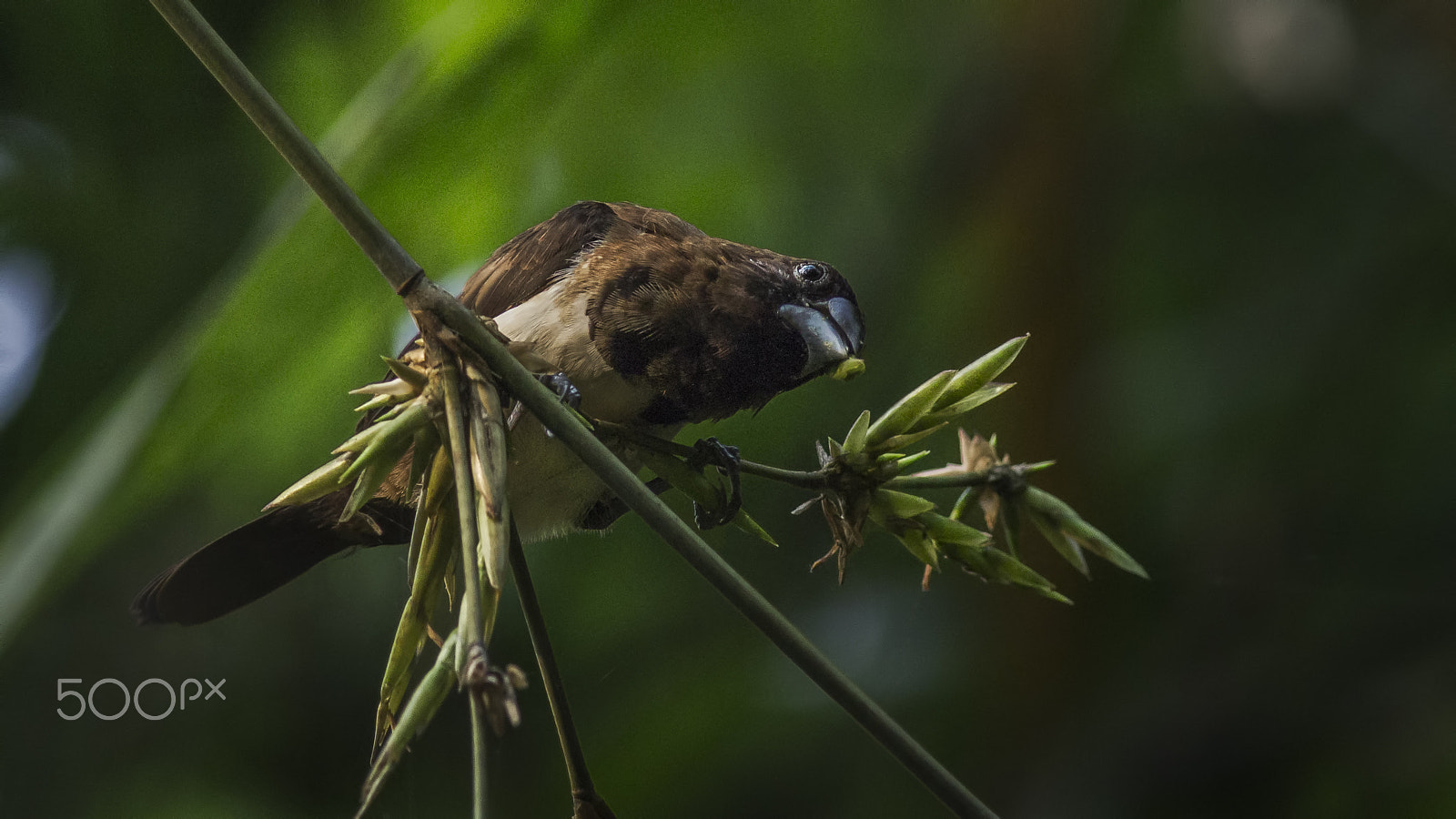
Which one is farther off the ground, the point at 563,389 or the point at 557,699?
the point at 563,389

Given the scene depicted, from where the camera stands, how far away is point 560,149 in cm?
87

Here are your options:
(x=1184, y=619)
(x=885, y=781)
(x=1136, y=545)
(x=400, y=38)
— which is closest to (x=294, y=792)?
(x=400, y=38)

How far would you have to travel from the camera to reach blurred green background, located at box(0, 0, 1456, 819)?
0.81 m

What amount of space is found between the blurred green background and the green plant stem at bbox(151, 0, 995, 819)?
9.0 inches

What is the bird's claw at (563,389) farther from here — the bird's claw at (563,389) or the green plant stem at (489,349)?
the green plant stem at (489,349)

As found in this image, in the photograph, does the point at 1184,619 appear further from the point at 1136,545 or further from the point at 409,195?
the point at 409,195

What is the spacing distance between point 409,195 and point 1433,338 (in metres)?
1.57

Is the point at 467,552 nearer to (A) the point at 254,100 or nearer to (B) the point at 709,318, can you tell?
(A) the point at 254,100

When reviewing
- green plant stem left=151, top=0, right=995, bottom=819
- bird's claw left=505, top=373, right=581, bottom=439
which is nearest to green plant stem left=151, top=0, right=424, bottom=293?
green plant stem left=151, top=0, right=995, bottom=819

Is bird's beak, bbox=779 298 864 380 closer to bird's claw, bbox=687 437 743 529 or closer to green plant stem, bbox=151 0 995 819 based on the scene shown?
bird's claw, bbox=687 437 743 529

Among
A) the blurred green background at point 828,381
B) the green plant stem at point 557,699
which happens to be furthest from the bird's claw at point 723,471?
the green plant stem at point 557,699

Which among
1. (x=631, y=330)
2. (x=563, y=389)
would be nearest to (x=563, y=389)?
(x=563, y=389)

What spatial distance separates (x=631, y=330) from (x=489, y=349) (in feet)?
1.18

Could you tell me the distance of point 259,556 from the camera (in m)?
0.79
